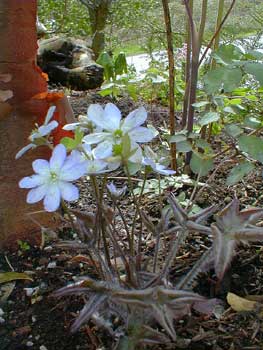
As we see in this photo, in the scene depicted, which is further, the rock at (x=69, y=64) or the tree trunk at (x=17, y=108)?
the rock at (x=69, y=64)

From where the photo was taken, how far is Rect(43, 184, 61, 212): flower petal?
2.27ft

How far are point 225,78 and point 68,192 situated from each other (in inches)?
17.0

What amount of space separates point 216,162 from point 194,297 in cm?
94

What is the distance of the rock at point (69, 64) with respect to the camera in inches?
98.2

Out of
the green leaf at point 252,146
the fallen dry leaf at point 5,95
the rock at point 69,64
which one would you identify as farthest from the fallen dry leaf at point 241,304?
the rock at point 69,64

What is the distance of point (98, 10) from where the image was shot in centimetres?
399

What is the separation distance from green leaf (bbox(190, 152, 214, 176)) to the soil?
0.17m

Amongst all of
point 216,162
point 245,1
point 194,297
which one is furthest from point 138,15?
point 194,297

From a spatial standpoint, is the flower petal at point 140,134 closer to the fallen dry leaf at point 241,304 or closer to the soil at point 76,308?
the soil at point 76,308

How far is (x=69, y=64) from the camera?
2.67 meters

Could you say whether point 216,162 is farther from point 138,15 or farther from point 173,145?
point 138,15

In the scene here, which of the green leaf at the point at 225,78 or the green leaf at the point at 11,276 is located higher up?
the green leaf at the point at 225,78

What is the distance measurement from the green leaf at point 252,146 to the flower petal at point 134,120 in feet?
1.20

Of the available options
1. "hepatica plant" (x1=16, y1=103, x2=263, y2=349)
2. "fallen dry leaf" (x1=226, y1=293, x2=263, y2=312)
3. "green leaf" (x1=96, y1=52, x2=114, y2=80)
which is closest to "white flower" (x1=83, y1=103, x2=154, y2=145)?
"hepatica plant" (x1=16, y1=103, x2=263, y2=349)
